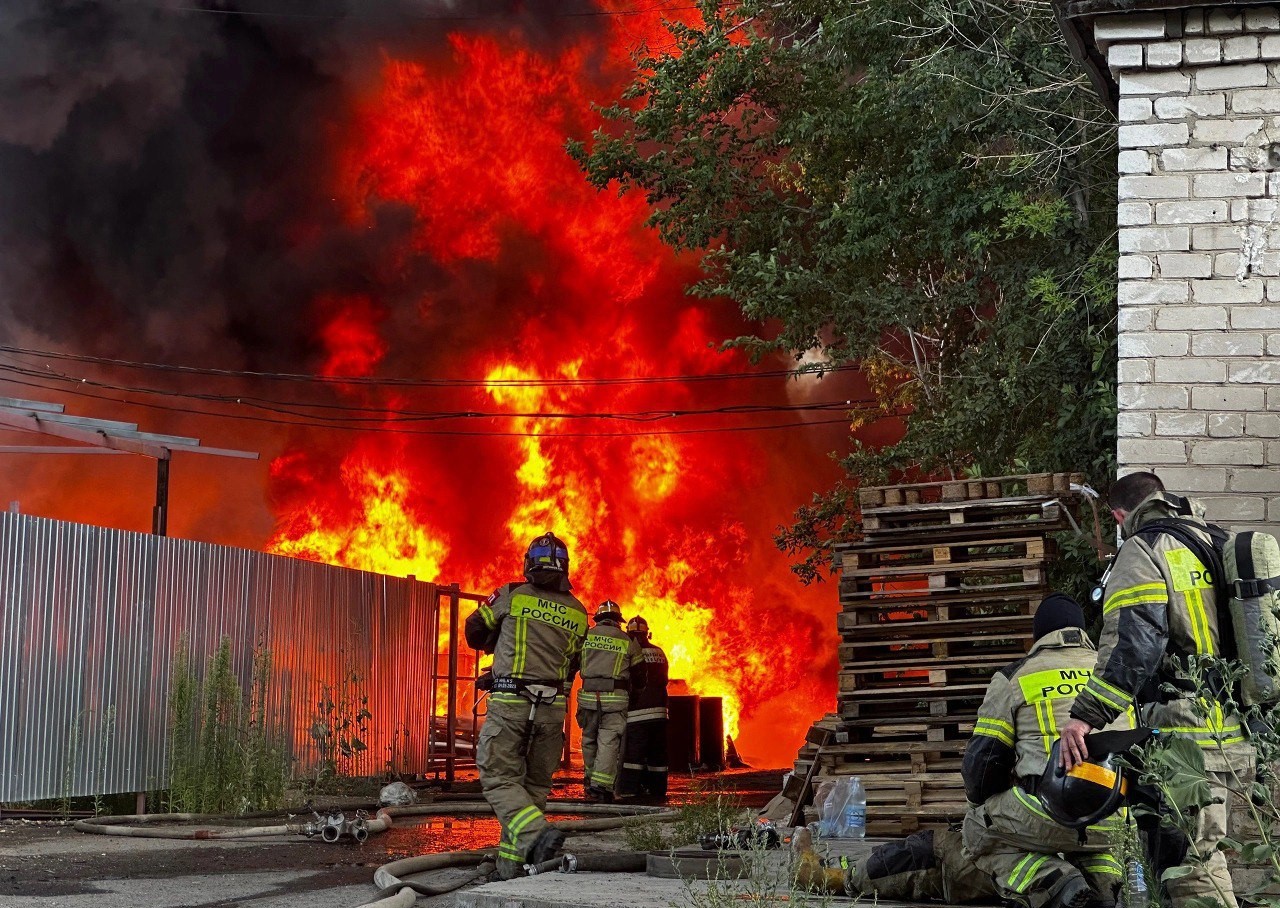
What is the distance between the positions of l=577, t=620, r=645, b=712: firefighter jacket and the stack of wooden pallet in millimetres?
5436

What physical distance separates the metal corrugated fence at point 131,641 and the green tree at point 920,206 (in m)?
5.80

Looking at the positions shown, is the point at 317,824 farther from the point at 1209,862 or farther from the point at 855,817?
the point at 1209,862

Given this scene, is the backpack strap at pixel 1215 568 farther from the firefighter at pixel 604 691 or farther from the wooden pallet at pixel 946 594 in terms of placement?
the firefighter at pixel 604 691

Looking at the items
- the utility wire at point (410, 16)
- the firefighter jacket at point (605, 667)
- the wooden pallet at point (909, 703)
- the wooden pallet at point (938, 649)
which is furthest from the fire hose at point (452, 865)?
the utility wire at point (410, 16)

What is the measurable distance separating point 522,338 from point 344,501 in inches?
200

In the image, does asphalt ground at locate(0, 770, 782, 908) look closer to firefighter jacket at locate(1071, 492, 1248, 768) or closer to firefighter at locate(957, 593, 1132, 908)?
firefighter at locate(957, 593, 1132, 908)

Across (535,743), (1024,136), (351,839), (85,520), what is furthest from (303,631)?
(85,520)

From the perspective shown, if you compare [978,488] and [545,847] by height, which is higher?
[978,488]

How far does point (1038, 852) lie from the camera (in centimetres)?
593

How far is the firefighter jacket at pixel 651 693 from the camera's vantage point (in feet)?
54.5

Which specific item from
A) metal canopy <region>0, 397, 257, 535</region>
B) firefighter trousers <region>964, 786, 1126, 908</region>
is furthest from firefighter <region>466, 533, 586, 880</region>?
metal canopy <region>0, 397, 257, 535</region>

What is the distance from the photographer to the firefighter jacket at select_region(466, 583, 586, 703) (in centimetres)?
884

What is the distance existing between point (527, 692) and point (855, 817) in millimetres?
2242

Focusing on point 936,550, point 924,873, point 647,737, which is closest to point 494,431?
point 647,737
